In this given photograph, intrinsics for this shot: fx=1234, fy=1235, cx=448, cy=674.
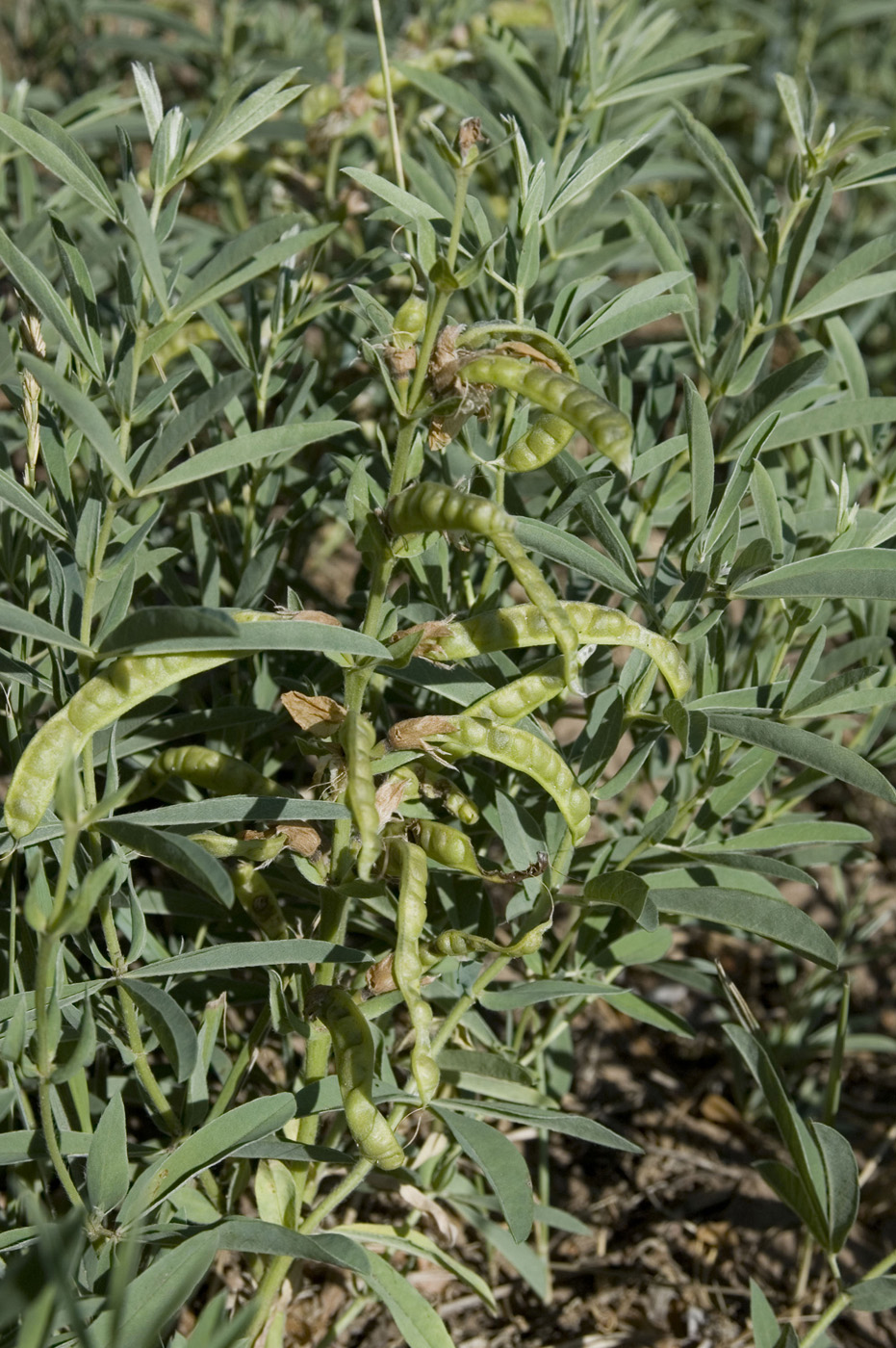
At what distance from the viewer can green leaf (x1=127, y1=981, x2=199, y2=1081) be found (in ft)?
3.54

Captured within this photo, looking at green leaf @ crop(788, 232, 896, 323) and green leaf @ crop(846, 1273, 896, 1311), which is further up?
green leaf @ crop(788, 232, 896, 323)

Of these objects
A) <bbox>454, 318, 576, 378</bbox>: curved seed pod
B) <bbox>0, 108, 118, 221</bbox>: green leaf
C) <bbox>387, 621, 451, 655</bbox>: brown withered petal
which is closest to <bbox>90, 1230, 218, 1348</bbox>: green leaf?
<bbox>387, 621, 451, 655</bbox>: brown withered petal

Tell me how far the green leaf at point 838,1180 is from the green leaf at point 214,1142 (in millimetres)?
614

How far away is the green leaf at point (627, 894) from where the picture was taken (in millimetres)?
1264

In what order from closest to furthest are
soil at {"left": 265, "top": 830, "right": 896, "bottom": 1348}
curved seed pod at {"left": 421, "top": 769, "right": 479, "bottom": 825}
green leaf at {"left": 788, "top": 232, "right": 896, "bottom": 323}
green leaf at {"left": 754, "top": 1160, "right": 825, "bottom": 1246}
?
curved seed pod at {"left": 421, "top": 769, "right": 479, "bottom": 825} → green leaf at {"left": 754, "top": 1160, "right": 825, "bottom": 1246} → green leaf at {"left": 788, "top": 232, "right": 896, "bottom": 323} → soil at {"left": 265, "top": 830, "right": 896, "bottom": 1348}

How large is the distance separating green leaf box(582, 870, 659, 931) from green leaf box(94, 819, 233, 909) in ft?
1.48

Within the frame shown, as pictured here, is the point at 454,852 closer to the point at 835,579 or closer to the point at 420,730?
the point at 420,730

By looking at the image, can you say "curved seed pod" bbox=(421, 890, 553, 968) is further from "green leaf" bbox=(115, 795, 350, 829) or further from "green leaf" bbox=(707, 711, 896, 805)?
"green leaf" bbox=(707, 711, 896, 805)

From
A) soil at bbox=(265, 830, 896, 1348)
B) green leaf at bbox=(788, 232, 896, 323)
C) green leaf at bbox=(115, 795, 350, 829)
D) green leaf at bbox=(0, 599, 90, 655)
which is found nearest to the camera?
green leaf at bbox=(0, 599, 90, 655)

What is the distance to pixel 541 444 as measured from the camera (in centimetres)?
115

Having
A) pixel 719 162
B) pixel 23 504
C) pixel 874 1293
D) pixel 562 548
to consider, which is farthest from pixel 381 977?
pixel 719 162

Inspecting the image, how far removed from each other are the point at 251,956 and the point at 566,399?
61 cm

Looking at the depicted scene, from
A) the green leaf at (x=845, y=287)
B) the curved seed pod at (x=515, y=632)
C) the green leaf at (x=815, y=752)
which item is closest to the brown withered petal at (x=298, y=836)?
the curved seed pod at (x=515, y=632)

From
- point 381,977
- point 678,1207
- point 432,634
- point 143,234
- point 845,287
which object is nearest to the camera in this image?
point 143,234
